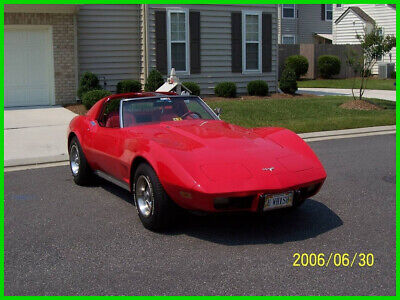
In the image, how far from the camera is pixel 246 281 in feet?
14.5

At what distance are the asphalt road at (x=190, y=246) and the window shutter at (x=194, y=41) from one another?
11813 millimetres

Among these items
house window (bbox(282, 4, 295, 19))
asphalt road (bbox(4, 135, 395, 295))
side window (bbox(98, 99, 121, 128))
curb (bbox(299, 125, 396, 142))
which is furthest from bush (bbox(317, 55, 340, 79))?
side window (bbox(98, 99, 121, 128))

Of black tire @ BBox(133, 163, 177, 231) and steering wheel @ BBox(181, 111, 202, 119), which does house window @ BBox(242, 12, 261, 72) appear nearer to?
steering wheel @ BBox(181, 111, 202, 119)

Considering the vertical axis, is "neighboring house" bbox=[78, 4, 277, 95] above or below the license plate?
above

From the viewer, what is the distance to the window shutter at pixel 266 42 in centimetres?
1995

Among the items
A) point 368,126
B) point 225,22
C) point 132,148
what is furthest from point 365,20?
point 132,148

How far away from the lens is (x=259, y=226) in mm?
5816

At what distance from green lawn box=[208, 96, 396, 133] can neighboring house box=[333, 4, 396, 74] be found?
1795 cm

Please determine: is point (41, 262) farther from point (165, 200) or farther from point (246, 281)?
point (246, 281)

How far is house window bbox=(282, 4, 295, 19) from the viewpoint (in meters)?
39.3

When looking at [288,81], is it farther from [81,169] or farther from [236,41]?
[81,169]

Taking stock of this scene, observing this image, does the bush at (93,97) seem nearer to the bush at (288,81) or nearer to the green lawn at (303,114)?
the green lawn at (303,114)

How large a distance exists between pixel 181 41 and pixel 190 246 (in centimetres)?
1419
